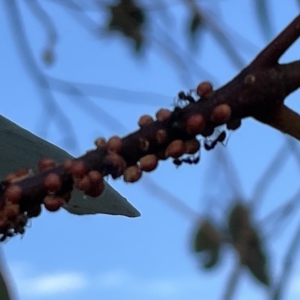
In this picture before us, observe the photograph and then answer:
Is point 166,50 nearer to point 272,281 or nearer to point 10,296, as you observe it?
point 272,281

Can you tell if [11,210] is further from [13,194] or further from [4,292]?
[4,292]

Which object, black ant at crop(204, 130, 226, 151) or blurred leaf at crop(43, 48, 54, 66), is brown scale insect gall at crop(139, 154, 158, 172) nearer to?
black ant at crop(204, 130, 226, 151)

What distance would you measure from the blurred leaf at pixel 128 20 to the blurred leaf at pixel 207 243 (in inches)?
16.9

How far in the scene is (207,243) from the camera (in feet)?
4.11

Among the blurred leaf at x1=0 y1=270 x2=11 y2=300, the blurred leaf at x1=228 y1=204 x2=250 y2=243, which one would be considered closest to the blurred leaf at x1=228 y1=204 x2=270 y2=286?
the blurred leaf at x1=228 y1=204 x2=250 y2=243

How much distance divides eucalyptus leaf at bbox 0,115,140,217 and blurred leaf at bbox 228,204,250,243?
82 cm

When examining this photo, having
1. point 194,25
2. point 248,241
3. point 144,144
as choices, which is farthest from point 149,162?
point 194,25

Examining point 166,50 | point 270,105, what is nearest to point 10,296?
point 270,105

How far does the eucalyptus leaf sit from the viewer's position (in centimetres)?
35

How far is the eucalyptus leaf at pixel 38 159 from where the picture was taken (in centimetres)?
35

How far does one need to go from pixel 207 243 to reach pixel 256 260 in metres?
0.09

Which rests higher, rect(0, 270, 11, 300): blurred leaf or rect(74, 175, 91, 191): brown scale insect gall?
rect(0, 270, 11, 300): blurred leaf

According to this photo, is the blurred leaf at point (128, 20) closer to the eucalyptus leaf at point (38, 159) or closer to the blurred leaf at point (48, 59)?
the blurred leaf at point (48, 59)

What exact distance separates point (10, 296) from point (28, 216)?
12 centimetres
